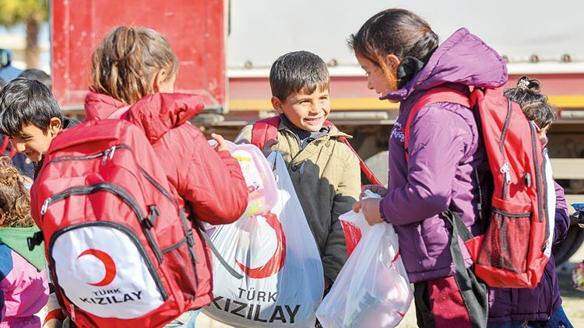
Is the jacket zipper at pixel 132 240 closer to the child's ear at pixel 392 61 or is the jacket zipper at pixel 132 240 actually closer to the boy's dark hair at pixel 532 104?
the child's ear at pixel 392 61

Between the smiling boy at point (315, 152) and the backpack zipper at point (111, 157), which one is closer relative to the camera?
the backpack zipper at point (111, 157)

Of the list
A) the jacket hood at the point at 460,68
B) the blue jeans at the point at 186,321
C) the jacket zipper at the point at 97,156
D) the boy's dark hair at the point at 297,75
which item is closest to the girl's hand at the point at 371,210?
the jacket hood at the point at 460,68

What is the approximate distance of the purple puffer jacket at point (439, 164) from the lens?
3006 mm

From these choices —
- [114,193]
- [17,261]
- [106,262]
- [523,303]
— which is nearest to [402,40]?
[523,303]

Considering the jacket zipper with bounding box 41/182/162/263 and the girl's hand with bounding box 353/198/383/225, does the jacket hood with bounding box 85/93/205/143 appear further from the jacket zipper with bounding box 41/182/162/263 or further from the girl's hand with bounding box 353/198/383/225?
the girl's hand with bounding box 353/198/383/225

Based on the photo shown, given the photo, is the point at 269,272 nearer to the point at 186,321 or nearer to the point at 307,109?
the point at 186,321

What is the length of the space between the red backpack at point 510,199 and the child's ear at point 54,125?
1513 millimetres

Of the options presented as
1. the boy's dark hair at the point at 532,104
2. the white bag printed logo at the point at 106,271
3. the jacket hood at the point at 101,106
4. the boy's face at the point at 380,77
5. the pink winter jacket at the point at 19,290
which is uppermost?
the boy's face at the point at 380,77

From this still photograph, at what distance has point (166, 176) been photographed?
2.90 metres

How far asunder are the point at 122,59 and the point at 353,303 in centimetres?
108

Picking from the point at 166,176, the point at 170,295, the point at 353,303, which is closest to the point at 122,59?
the point at 166,176

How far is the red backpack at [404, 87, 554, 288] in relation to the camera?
305 cm

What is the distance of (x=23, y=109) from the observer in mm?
3838

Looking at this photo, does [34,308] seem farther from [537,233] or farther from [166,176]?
[537,233]
